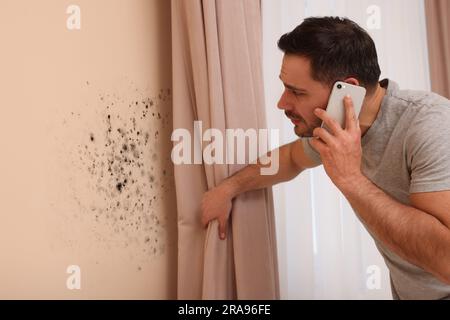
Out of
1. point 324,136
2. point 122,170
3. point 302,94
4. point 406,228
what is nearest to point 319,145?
point 324,136

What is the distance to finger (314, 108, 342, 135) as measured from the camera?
1.07 metres

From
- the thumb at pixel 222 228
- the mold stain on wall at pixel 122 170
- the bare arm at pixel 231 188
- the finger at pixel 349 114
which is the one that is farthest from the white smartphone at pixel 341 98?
the mold stain on wall at pixel 122 170

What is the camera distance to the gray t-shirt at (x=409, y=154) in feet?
3.11

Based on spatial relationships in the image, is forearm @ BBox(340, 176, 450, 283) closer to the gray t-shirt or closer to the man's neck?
the gray t-shirt

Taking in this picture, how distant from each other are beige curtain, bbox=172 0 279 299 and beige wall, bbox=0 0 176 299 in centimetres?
10

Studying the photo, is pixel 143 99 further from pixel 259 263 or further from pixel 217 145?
pixel 259 263

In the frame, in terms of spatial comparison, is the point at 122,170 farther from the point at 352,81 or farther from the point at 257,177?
the point at 352,81

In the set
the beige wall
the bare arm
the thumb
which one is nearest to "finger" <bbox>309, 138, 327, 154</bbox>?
the bare arm

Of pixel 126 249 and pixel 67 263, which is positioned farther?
pixel 126 249

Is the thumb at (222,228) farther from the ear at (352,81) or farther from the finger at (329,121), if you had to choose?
the ear at (352,81)

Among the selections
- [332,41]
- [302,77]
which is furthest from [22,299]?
Answer: [332,41]

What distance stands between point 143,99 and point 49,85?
29 centimetres

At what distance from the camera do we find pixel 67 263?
1.14 m

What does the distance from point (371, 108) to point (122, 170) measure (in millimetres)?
697
